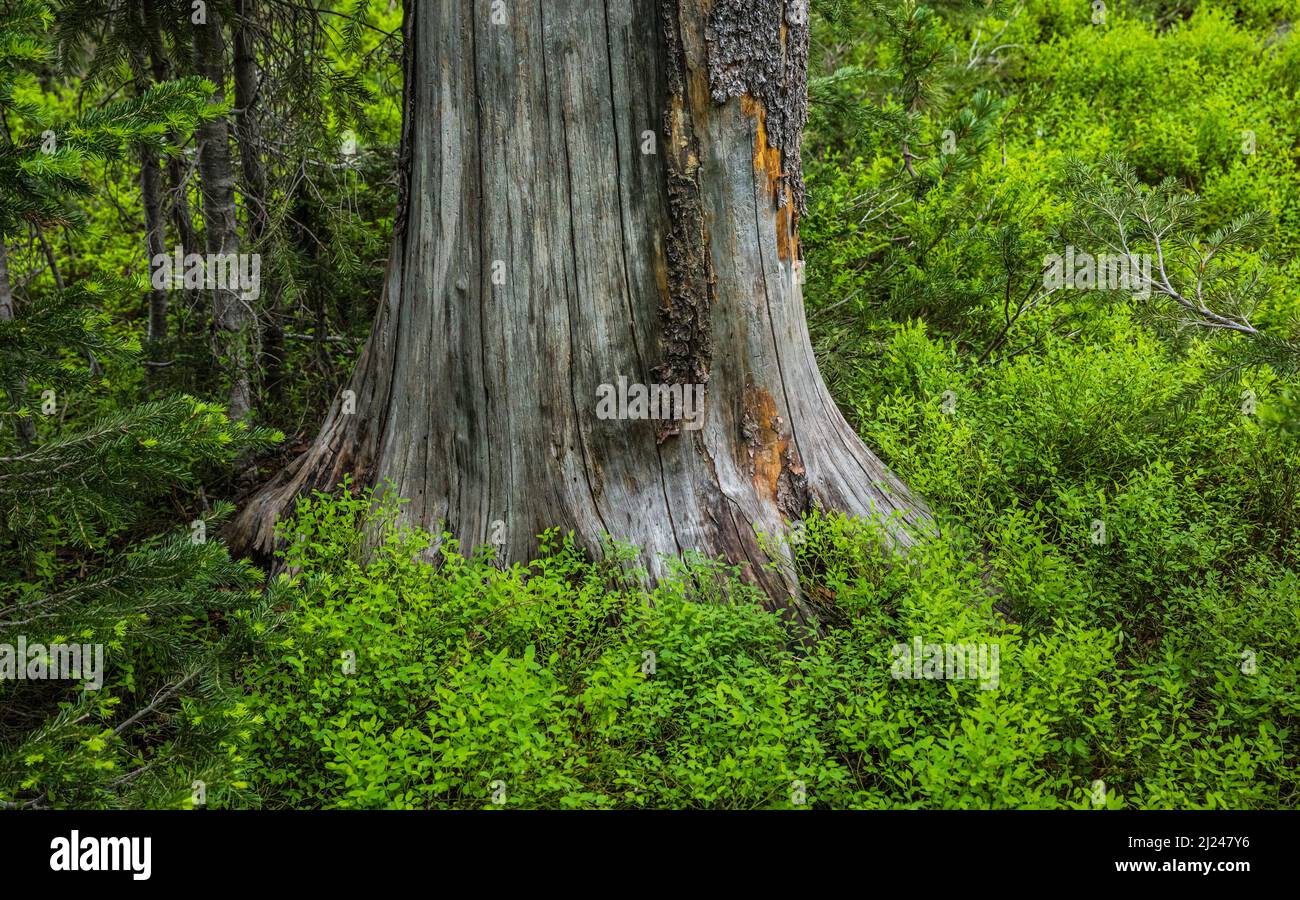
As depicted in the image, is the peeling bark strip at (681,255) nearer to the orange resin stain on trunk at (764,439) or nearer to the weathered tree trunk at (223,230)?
the orange resin stain on trunk at (764,439)

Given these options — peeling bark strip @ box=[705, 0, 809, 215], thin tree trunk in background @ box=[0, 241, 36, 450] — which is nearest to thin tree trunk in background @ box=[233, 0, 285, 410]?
thin tree trunk in background @ box=[0, 241, 36, 450]

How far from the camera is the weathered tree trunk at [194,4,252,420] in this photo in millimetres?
5496

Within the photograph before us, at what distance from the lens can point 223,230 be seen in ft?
18.7

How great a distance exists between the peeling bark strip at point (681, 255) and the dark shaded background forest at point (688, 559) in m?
0.85

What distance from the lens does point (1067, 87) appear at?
9.14 m

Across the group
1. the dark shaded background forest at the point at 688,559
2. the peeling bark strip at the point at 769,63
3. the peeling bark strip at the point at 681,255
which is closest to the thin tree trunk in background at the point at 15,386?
the dark shaded background forest at the point at 688,559

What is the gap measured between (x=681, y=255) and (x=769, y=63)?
2.88ft

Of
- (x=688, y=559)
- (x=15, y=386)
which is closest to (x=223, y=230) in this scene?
(x=15, y=386)

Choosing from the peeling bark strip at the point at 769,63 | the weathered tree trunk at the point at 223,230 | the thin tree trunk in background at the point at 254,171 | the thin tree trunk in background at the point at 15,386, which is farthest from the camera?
the thin tree trunk in background at the point at 254,171

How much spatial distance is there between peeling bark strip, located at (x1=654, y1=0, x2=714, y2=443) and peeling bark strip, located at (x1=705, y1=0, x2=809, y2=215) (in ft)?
0.52

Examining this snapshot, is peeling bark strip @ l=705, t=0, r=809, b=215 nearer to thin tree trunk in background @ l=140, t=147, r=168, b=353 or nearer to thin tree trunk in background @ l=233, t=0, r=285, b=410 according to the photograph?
thin tree trunk in background @ l=233, t=0, r=285, b=410

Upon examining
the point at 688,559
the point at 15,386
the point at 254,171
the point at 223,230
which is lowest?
the point at 688,559

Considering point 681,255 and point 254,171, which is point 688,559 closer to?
point 681,255

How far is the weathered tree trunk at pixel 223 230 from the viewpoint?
5496mm
